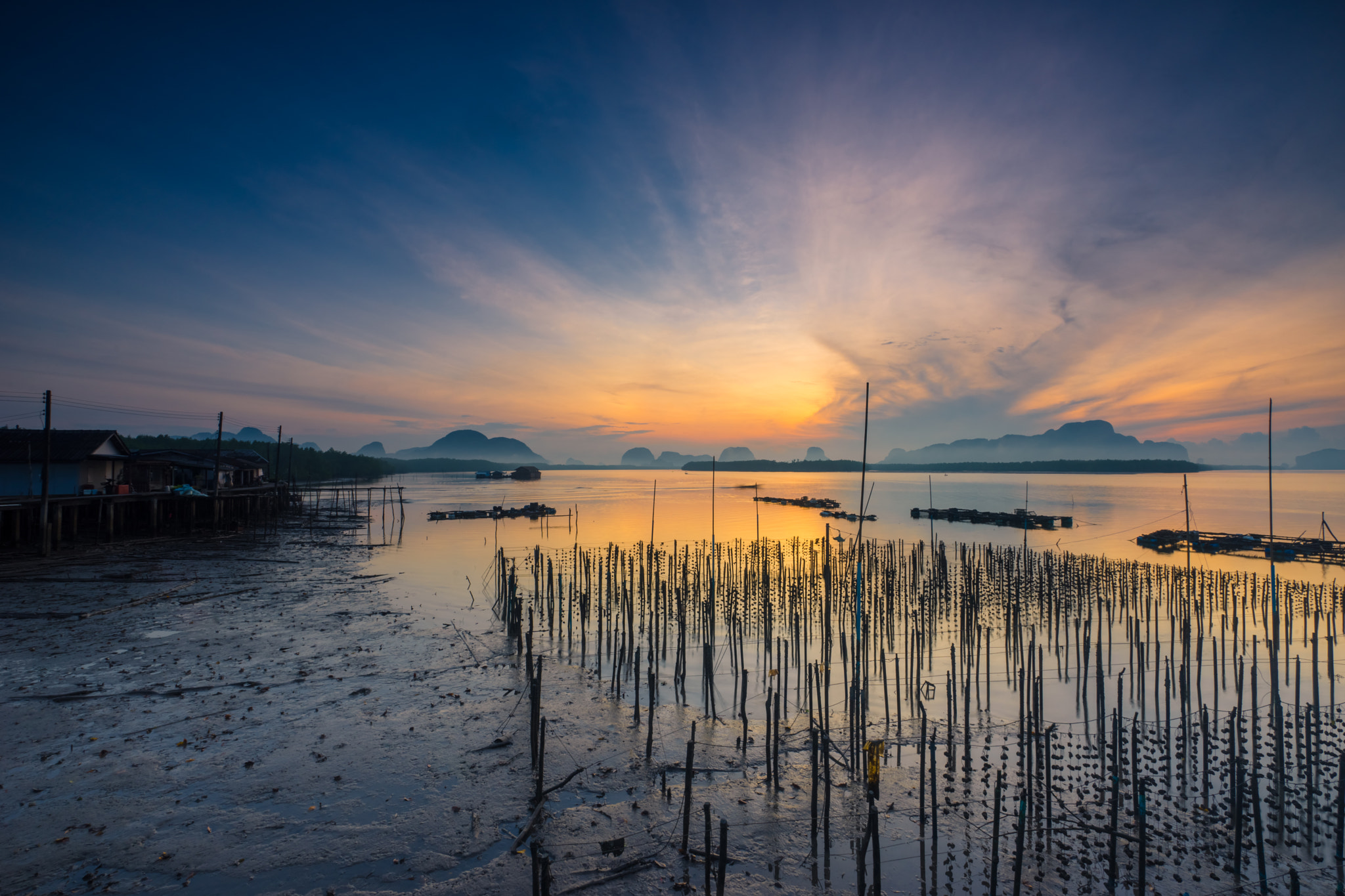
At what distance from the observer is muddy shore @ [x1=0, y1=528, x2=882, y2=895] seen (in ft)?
19.8

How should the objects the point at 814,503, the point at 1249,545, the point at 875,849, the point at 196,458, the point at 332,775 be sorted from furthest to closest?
1. the point at 814,503
2. the point at 196,458
3. the point at 1249,545
4. the point at 332,775
5. the point at 875,849

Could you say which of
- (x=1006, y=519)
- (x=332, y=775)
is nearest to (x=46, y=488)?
(x=332, y=775)

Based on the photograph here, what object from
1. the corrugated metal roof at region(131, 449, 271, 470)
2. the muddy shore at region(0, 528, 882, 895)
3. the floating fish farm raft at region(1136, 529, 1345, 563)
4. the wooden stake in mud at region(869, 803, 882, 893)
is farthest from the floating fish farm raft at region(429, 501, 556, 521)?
the wooden stake in mud at region(869, 803, 882, 893)

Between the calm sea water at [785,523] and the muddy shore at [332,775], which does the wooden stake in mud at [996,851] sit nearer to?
the muddy shore at [332,775]

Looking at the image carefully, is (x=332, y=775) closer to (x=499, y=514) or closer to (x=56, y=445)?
(x=56, y=445)

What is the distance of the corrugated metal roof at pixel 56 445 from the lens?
3003 cm

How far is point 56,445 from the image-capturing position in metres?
31.2

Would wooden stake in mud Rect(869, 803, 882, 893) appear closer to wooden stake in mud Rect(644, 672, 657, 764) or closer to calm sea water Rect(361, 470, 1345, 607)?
wooden stake in mud Rect(644, 672, 657, 764)

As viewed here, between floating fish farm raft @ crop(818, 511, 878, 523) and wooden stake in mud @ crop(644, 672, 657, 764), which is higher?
wooden stake in mud @ crop(644, 672, 657, 764)

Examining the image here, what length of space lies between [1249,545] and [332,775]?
43.9m

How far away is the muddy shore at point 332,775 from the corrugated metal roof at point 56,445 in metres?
22.9

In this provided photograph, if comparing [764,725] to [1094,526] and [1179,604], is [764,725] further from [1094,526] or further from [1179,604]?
[1094,526]

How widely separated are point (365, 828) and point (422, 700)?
3.86 metres

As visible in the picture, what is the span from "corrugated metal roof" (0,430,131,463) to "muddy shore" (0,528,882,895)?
2291 centimetres
